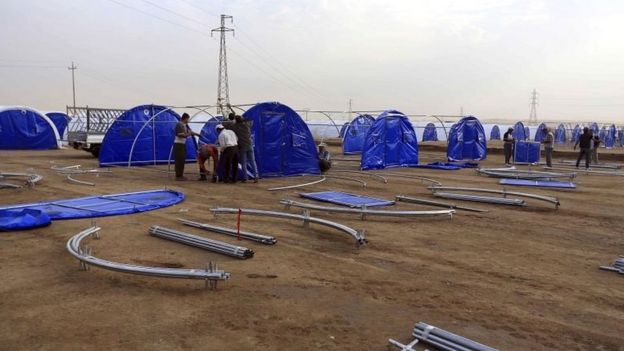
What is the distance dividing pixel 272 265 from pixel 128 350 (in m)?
2.61

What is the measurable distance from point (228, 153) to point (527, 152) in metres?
15.7

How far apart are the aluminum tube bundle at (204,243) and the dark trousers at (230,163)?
6893 mm

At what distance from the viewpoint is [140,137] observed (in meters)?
20.6

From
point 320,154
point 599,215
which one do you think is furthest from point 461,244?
point 320,154

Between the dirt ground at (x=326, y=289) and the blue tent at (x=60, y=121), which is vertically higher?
the blue tent at (x=60, y=121)

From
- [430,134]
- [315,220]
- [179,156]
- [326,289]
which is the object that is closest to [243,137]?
[179,156]

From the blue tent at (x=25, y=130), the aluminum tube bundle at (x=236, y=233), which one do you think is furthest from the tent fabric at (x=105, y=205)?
the blue tent at (x=25, y=130)

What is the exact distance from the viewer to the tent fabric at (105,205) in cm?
952

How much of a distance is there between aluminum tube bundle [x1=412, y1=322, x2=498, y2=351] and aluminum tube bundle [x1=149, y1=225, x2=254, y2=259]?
2.90m

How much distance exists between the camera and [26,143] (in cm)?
3056

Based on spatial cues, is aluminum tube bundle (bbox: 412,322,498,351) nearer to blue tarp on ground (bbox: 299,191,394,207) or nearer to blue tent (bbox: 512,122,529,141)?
blue tarp on ground (bbox: 299,191,394,207)

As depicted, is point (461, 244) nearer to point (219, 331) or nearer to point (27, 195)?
point (219, 331)

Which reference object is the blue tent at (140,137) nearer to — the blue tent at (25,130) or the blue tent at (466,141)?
the blue tent at (466,141)

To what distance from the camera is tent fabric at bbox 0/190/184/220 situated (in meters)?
9.52
